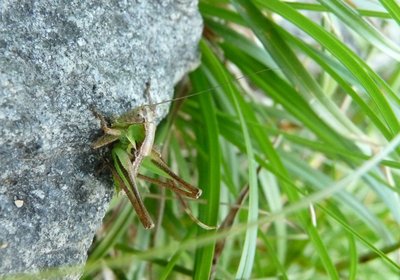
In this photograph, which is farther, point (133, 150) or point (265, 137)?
point (265, 137)

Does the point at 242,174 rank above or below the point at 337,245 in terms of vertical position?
above

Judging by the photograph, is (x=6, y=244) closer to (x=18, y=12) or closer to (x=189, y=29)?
(x=18, y=12)

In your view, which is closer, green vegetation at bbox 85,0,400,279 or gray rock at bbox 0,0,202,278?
gray rock at bbox 0,0,202,278

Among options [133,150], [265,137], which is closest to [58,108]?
[133,150]

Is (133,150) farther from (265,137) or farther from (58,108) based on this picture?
(265,137)

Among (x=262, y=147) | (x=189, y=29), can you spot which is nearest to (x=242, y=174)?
(x=262, y=147)
